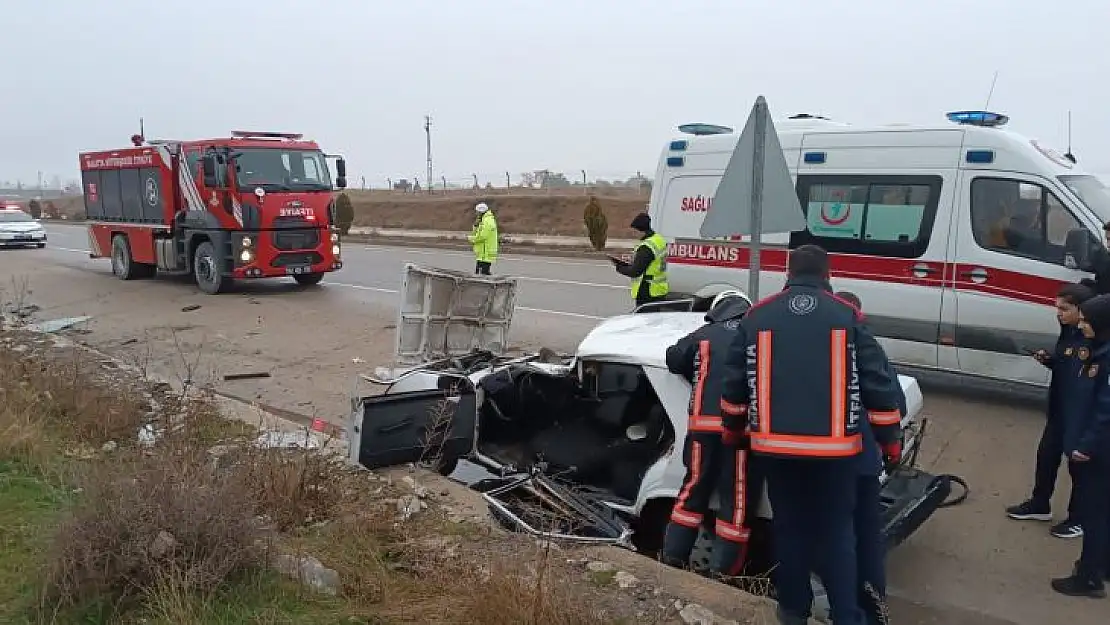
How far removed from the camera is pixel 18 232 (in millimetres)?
28250

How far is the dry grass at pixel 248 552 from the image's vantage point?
11.1ft

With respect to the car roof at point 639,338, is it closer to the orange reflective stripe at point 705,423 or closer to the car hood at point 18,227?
the orange reflective stripe at point 705,423

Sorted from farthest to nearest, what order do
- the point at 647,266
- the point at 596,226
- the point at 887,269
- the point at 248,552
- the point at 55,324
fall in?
the point at 596,226, the point at 55,324, the point at 647,266, the point at 887,269, the point at 248,552

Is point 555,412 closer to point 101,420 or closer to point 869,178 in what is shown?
point 101,420

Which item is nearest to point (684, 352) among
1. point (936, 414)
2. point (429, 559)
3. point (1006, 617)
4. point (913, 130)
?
point (429, 559)

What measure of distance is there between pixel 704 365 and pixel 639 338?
2.86 feet

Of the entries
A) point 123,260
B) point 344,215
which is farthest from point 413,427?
point 344,215

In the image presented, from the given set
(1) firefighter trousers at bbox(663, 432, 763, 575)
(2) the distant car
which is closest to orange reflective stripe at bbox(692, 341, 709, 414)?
(1) firefighter trousers at bbox(663, 432, 763, 575)

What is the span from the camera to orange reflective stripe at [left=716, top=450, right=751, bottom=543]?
3883 millimetres

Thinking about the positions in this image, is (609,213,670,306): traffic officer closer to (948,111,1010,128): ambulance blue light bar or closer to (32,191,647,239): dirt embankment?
(948,111,1010,128): ambulance blue light bar

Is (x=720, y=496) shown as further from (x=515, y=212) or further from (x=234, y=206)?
(x=515, y=212)

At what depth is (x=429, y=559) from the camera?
12.7 ft

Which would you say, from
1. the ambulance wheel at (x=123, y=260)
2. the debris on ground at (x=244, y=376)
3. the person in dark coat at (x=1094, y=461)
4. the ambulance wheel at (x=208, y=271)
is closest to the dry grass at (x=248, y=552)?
the person in dark coat at (x=1094, y=461)

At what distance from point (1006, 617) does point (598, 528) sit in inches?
76.9
